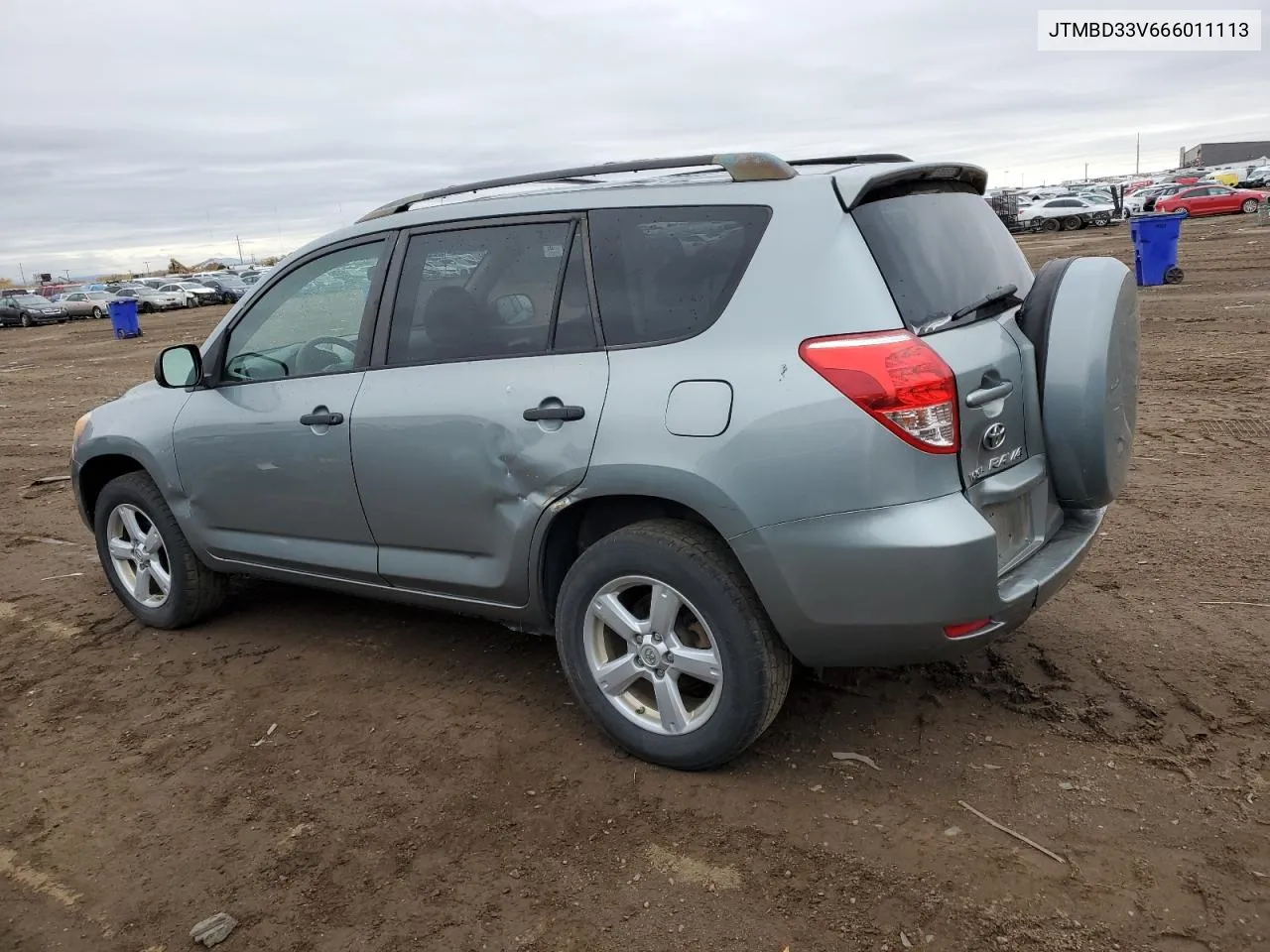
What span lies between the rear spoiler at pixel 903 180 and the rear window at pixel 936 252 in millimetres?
27

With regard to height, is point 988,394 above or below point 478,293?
below

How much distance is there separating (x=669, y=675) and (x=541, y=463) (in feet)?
2.60

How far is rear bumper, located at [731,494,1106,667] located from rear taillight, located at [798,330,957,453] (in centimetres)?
19

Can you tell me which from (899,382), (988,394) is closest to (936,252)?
(988,394)

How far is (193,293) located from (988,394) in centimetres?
4850

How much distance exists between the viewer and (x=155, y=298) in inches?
1746

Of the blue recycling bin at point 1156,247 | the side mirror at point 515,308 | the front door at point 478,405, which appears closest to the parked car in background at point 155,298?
the blue recycling bin at point 1156,247

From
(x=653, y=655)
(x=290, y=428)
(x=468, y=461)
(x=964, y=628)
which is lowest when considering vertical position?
(x=653, y=655)

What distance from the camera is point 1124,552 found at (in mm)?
4961

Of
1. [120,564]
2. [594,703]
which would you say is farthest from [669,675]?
[120,564]

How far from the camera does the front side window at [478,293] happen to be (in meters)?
3.48

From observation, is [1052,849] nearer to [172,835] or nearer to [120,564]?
[172,835]

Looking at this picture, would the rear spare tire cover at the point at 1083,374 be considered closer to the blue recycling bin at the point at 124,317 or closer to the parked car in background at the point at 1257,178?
the blue recycling bin at the point at 124,317

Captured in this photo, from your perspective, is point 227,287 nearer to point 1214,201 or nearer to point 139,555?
point 1214,201
